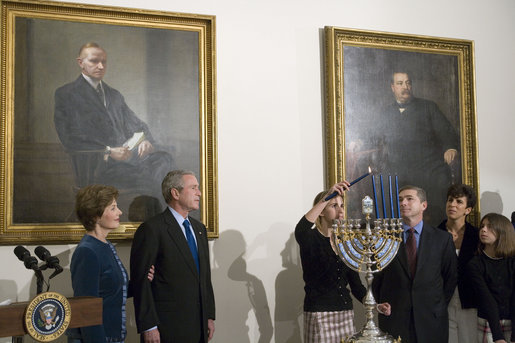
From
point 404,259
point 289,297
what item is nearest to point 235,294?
point 289,297

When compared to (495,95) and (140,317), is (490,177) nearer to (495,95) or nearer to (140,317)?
(495,95)

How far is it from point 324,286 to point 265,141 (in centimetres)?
177

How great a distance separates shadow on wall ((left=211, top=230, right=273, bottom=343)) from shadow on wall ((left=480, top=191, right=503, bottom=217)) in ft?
9.11

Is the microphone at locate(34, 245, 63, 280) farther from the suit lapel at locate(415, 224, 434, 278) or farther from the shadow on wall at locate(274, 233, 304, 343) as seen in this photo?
the suit lapel at locate(415, 224, 434, 278)

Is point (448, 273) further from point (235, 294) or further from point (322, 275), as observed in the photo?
point (235, 294)

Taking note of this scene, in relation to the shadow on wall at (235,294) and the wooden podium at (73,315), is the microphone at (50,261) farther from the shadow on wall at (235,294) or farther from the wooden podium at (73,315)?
the shadow on wall at (235,294)

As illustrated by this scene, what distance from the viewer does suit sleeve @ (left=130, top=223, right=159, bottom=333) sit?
4.64 m

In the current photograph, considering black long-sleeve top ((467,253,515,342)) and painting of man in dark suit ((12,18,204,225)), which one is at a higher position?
painting of man in dark suit ((12,18,204,225))

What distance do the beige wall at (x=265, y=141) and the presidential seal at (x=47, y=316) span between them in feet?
5.93

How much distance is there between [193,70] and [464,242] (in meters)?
3.17

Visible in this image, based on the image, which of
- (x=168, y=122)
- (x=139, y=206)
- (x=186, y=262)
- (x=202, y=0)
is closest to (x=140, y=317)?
(x=186, y=262)

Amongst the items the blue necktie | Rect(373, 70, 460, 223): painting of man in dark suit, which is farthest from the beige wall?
the blue necktie

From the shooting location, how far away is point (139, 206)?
5.72 meters

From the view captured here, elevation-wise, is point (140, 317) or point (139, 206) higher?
point (139, 206)
